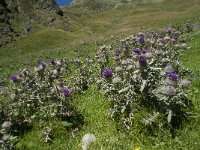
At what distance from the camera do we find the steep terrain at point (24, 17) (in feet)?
187

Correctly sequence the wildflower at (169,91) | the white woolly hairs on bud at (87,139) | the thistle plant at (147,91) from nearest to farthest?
the wildflower at (169,91), the thistle plant at (147,91), the white woolly hairs on bud at (87,139)

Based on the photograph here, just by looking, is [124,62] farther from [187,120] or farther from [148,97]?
[187,120]

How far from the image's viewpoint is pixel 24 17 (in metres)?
64.8

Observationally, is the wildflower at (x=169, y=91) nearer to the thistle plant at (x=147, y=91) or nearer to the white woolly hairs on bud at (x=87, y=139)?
the thistle plant at (x=147, y=91)

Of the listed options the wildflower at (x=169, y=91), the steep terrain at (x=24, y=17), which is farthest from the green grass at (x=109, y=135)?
the steep terrain at (x=24, y=17)

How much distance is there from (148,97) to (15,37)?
4912 centimetres

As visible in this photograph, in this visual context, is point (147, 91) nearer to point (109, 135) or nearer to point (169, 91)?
point (169, 91)

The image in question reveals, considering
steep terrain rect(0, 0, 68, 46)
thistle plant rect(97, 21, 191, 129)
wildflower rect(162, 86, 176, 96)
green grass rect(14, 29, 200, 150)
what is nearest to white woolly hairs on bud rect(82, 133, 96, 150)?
green grass rect(14, 29, 200, 150)

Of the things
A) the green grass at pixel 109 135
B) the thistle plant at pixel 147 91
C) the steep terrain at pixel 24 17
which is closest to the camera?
the green grass at pixel 109 135

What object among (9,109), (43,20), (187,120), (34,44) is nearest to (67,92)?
(9,109)

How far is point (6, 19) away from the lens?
60062 millimetres

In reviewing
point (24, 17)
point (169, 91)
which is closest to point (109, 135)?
point (169, 91)

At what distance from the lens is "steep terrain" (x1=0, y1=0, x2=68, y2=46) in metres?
57.1

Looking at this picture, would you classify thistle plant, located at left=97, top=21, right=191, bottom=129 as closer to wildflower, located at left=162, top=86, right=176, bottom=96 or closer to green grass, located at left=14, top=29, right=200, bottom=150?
wildflower, located at left=162, top=86, right=176, bottom=96
